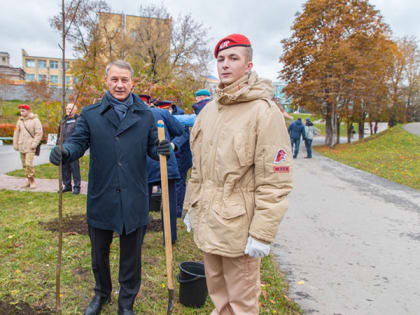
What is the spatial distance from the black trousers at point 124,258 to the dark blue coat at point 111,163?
0.14 meters

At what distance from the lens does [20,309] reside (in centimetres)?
305

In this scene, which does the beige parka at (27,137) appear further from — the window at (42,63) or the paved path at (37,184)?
the window at (42,63)

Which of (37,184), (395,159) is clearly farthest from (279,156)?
(395,159)

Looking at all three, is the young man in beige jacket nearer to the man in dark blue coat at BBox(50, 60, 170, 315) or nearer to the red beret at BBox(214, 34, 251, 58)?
the red beret at BBox(214, 34, 251, 58)

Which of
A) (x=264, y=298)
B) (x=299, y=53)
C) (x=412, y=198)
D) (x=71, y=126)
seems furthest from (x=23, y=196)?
(x=299, y=53)

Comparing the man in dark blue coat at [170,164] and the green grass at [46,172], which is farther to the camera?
the green grass at [46,172]

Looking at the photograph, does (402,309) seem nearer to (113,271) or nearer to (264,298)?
(264,298)

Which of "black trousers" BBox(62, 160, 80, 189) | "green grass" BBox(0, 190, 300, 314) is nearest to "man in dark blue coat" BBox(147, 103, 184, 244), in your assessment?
"green grass" BBox(0, 190, 300, 314)

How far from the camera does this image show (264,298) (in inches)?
135

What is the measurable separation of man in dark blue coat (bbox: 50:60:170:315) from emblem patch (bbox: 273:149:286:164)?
999 mm

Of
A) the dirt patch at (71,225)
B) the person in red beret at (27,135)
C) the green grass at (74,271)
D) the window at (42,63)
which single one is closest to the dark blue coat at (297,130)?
the person in red beret at (27,135)

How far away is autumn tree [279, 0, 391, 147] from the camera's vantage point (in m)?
23.9

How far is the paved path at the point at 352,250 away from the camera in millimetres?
3533

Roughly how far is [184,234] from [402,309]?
3.06 meters
